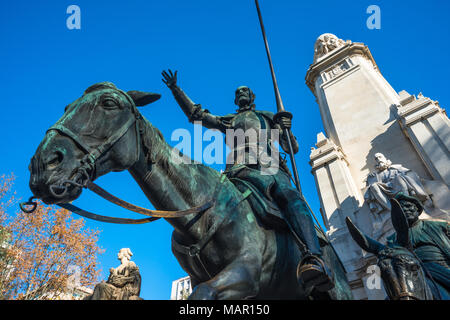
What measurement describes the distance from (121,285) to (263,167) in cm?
591

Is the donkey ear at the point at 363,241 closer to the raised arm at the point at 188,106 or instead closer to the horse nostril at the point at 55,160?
the raised arm at the point at 188,106

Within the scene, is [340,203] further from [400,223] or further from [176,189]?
[176,189]

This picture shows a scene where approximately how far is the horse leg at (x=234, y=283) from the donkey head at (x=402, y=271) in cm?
142

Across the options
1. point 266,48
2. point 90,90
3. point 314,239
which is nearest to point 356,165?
point 266,48

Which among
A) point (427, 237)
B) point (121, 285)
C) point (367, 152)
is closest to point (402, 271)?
point (427, 237)

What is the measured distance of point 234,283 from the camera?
2004mm

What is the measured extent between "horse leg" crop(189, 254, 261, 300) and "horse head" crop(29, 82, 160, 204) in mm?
1013

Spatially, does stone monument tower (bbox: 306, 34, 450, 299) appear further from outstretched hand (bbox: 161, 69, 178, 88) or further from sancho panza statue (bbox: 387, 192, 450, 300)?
outstretched hand (bbox: 161, 69, 178, 88)

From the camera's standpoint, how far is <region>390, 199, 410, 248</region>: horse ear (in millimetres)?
3062

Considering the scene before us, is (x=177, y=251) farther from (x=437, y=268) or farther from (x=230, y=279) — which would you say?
(x=437, y=268)

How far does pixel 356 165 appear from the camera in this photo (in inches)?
475

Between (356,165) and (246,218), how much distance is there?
35.8 ft

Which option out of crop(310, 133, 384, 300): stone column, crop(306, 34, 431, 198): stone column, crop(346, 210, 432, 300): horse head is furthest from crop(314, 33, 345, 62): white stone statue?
crop(346, 210, 432, 300): horse head
